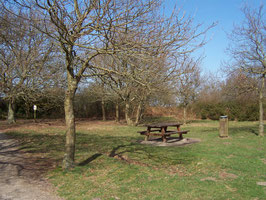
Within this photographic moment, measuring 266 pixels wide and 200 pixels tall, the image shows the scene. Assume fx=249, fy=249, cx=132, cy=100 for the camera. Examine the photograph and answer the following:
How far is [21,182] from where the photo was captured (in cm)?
534

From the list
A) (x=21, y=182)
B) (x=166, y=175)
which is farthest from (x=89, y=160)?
(x=166, y=175)

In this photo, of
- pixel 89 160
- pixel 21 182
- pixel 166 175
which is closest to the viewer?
pixel 21 182

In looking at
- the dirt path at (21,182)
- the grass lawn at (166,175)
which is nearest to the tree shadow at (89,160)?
the grass lawn at (166,175)

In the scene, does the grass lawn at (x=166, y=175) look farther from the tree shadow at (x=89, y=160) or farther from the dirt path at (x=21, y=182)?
the dirt path at (x=21, y=182)

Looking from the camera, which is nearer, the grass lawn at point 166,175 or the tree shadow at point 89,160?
the grass lawn at point 166,175

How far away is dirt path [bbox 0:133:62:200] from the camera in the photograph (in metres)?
4.55

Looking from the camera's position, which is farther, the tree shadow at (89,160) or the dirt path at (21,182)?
the tree shadow at (89,160)

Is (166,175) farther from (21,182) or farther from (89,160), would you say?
(21,182)

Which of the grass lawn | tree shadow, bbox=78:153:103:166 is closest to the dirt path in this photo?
the grass lawn

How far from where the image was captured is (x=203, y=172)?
602cm

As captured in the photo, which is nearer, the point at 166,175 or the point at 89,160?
the point at 166,175

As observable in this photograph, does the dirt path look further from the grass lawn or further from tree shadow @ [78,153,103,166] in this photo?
tree shadow @ [78,153,103,166]

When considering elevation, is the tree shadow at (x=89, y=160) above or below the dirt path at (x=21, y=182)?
above

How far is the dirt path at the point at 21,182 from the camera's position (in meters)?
4.55
